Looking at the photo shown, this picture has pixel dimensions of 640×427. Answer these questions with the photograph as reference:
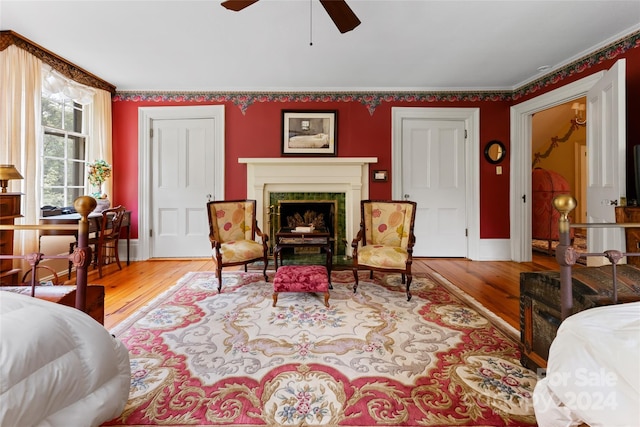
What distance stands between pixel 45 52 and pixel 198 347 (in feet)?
12.9

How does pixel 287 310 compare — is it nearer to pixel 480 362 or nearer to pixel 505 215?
pixel 480 362

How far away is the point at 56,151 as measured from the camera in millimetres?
3834

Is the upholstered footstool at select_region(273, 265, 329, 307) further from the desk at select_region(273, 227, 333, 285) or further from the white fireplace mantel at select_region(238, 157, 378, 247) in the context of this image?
the white fireplace mantel at select_region(238, 157, 378, 247)

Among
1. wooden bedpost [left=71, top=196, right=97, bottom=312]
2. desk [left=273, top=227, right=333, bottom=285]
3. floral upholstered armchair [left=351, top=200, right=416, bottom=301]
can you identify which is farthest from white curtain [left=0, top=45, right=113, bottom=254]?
floral upholstered armchair [left=351, top=200, right=416, bottom=301]

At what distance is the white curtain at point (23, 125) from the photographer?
2.98m

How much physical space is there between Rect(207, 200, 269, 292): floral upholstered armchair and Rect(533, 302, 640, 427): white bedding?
280 centimetres

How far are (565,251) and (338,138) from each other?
12.3 ft

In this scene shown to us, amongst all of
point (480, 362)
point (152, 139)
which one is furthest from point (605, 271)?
point (152, 139)

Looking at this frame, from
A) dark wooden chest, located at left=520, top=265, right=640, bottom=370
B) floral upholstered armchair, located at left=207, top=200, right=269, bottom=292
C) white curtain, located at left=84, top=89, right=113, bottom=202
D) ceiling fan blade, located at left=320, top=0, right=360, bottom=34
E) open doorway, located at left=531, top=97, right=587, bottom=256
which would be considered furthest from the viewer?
open doorway, located at left=531, top=97, right=587, bottom=256

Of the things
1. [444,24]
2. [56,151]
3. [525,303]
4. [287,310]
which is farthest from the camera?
[56,151]

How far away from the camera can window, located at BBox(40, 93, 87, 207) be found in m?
3.70

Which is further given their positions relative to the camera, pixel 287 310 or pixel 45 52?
pixel 45 52

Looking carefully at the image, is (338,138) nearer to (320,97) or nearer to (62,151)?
(320,97)

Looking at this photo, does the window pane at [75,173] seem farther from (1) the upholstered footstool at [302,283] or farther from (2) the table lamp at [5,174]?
(1) the upholstered footstool at [302,283]
